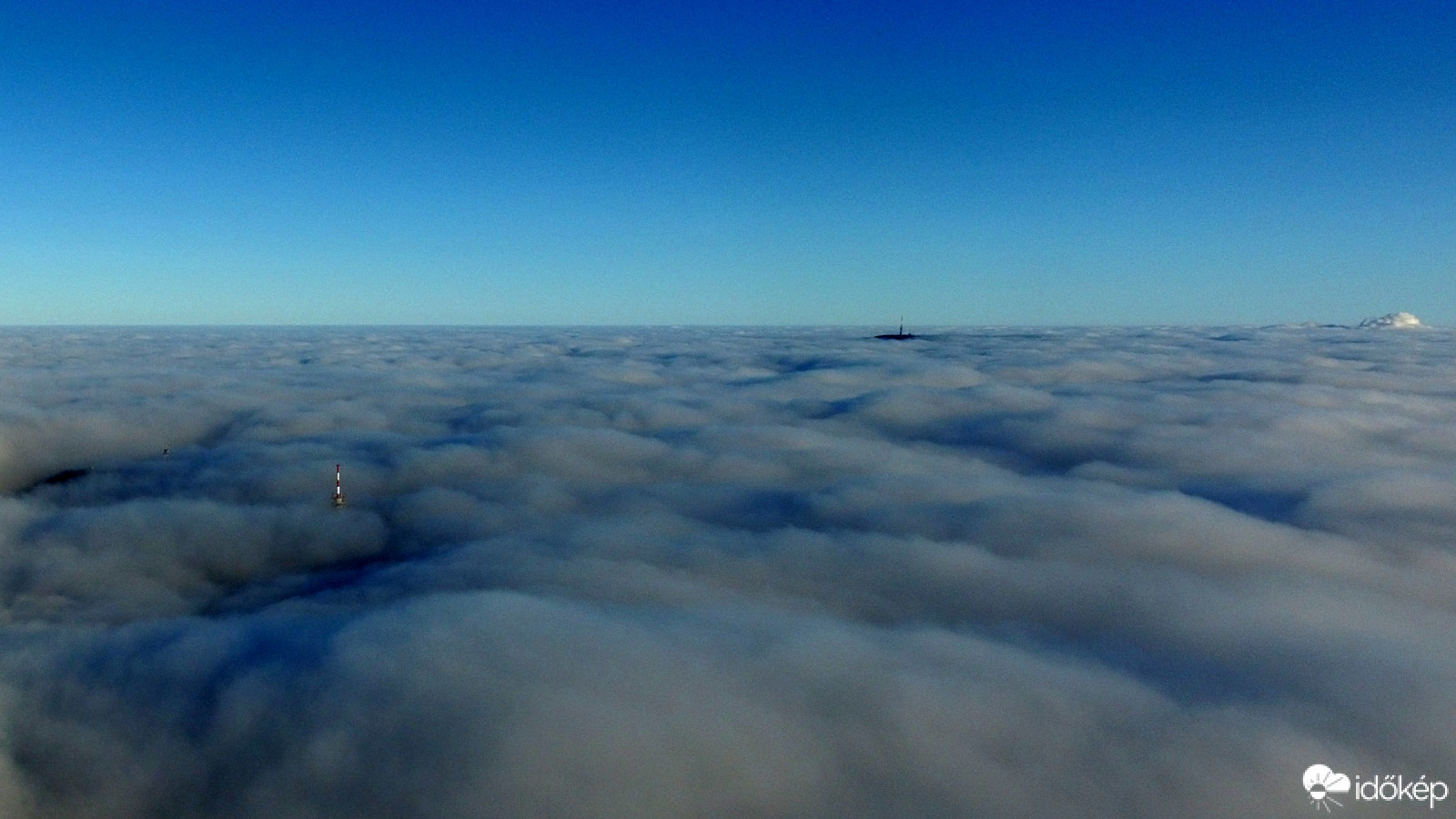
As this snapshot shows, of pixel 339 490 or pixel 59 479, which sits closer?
pixel 339 490

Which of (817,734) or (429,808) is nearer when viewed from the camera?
(429,808)

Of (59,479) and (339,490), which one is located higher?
(339,490)

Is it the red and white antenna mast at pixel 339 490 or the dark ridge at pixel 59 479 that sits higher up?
the red and white antenna mast at pixel 339 490

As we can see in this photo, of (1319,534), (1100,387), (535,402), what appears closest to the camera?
(1319,534)

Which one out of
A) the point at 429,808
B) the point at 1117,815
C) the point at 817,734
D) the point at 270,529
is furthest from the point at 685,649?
the point at 270,529

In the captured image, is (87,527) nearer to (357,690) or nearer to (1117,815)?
(357,690)

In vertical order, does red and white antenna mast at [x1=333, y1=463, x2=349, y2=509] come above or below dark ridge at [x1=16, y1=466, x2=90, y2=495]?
above

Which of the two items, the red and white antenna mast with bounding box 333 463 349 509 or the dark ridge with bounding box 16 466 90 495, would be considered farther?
the dark ridge with bounding box 16 466 90 495

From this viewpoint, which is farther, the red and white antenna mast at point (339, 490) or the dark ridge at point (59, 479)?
the dark ridge at point (59, 479)
